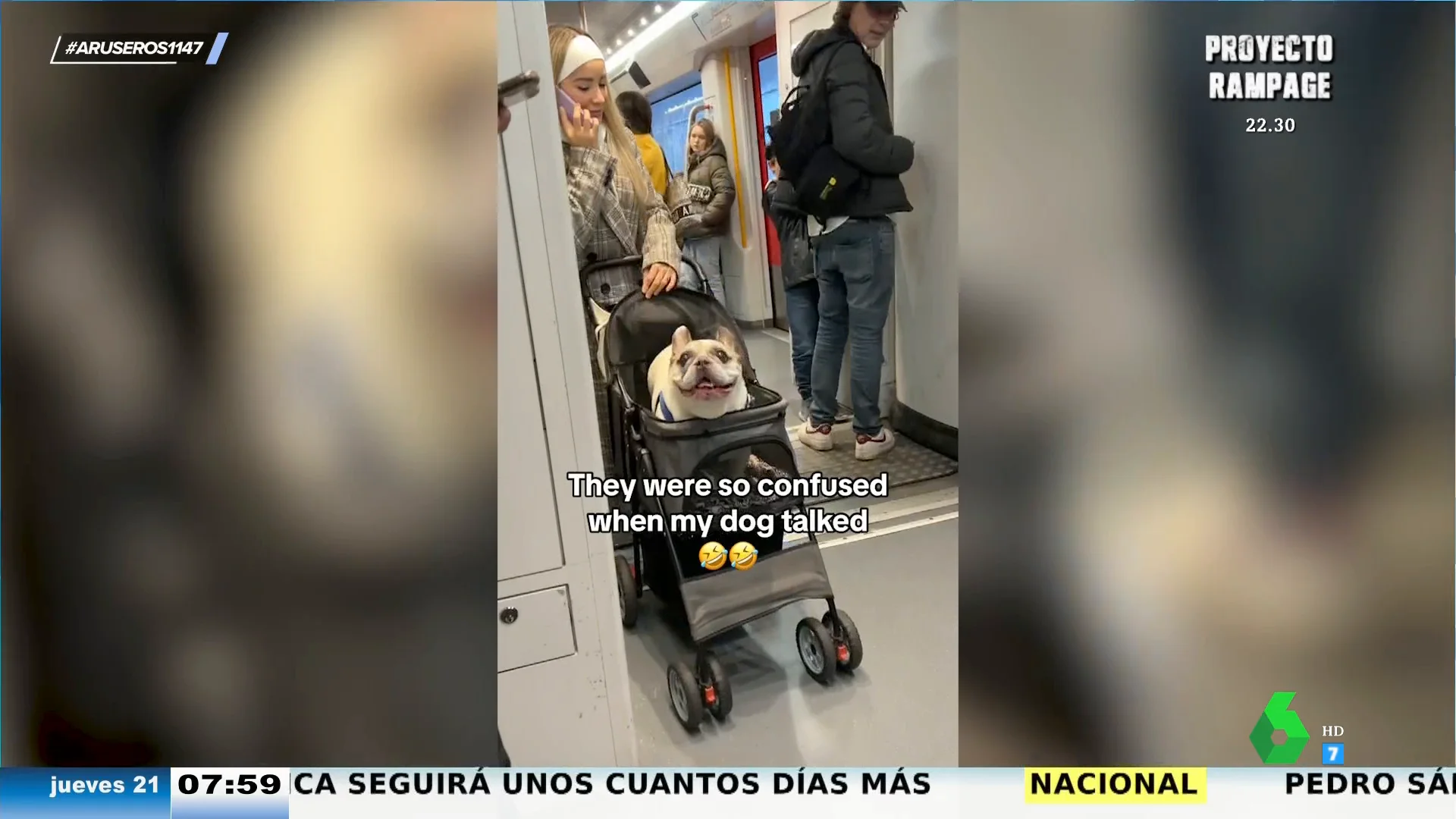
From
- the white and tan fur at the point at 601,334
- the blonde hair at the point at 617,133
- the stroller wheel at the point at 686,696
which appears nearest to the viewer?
the blonde hair at the point at 617,133

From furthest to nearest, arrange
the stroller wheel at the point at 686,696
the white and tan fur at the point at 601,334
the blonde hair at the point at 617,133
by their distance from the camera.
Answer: the stroller wheel at the point at 686,696 < the white and tan fur at the point at 601,334 < the blonde hair at the point at 617,133

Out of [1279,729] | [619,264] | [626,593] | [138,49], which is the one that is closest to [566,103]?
[619,264]

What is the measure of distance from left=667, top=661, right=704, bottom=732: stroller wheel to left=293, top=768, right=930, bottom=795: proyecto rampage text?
11 cm

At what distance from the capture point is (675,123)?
28.4 inches

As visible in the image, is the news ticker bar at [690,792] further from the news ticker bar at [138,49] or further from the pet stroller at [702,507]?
the news ticker bar at [138,49]

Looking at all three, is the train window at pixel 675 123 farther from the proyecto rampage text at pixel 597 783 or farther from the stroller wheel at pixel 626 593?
the proyecto rampage text at pixel 597 783

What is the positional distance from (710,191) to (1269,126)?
0.49 meters

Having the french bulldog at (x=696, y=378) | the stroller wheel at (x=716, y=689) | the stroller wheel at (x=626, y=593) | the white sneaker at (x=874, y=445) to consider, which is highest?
the french bulldog at (x=696, y=378)

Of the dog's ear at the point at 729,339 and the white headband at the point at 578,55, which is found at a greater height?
the white headband at the point at 578,55

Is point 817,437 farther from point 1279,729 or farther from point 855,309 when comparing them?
point 1279,729

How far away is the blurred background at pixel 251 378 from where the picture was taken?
0.66 m

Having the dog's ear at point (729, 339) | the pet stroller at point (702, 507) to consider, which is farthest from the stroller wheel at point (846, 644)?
the dog's ear at point (729, 339)

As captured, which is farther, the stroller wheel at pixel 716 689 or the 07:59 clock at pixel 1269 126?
the stroller wheel at pixel 716 689

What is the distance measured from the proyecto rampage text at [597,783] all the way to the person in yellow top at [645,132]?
560mm
